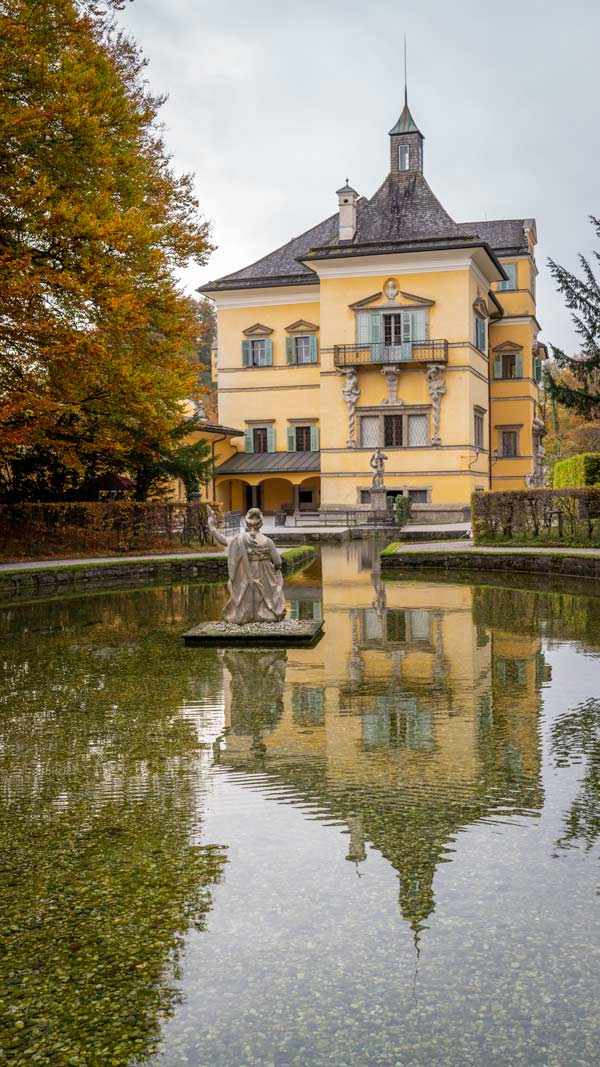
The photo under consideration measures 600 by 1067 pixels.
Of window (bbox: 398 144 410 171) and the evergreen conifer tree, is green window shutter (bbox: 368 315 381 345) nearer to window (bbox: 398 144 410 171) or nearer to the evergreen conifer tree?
window (bbox: 398 144 410 171)

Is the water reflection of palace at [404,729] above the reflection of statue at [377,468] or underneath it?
underneath

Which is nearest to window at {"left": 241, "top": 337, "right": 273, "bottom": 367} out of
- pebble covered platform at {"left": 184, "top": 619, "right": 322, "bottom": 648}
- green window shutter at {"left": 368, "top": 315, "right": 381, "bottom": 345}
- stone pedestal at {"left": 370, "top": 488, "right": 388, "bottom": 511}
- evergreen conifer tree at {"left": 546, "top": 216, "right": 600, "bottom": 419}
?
green window shutter at {"left": 368, "top": 315, "right": 381, "bottom": 345}

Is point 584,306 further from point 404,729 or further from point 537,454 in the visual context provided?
point 404,729

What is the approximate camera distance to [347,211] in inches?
1638

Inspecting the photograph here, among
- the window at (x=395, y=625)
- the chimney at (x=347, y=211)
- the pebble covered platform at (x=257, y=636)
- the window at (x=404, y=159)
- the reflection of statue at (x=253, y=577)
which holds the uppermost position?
the window at (x=404, y=159)

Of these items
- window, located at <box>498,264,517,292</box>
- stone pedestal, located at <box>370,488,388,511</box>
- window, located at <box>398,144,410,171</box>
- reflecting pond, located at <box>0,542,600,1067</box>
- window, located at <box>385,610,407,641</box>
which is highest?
window, located at <box>398,144,410,171</box>

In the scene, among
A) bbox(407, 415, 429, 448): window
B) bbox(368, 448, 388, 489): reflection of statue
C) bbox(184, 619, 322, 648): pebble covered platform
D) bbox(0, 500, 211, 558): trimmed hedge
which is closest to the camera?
bbox(184, 619, 322, 648): pebble covered platform

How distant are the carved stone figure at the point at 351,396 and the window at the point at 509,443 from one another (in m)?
9.58

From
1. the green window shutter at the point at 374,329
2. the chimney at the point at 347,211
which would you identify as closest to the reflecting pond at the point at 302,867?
the green window shutter at the point at 374,329

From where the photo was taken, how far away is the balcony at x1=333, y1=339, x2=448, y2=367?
130 ft

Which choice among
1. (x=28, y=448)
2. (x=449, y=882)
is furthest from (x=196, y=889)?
(x=28, y=448)

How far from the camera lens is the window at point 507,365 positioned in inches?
1858

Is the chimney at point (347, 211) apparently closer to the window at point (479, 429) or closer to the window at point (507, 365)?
the window at point (479, 429)

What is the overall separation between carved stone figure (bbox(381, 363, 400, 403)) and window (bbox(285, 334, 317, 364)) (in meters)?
5.34
